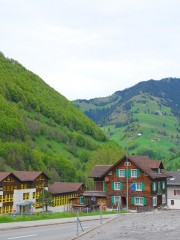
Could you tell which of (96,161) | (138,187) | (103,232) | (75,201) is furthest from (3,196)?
(103,232)

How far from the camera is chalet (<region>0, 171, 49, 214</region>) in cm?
8906

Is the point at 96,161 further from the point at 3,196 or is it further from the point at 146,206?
the point at 146,206

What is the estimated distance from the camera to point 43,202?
9131 centimetres

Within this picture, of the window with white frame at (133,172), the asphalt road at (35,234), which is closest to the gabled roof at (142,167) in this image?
the window with white frame at (133,172)

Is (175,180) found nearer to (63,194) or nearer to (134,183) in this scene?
(134,183)

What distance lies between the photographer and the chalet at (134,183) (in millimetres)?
75562

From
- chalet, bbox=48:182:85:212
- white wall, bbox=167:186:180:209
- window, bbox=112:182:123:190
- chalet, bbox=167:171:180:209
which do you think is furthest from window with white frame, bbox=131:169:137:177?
chalet, bbox=48:182:85:212

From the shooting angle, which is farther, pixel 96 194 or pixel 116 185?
pixel 96 194

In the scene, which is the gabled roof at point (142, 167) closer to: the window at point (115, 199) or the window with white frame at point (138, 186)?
the window with white frame at point (138, 186)

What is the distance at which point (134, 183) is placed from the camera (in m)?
76.1

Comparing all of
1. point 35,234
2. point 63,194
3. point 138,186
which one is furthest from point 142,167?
point 35,234

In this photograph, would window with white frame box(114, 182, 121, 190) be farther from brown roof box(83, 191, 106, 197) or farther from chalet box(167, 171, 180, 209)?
chalet box(167, 171, 180, 209)

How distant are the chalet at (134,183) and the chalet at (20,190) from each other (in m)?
20.1

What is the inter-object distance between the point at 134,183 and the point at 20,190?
29.5 meters
